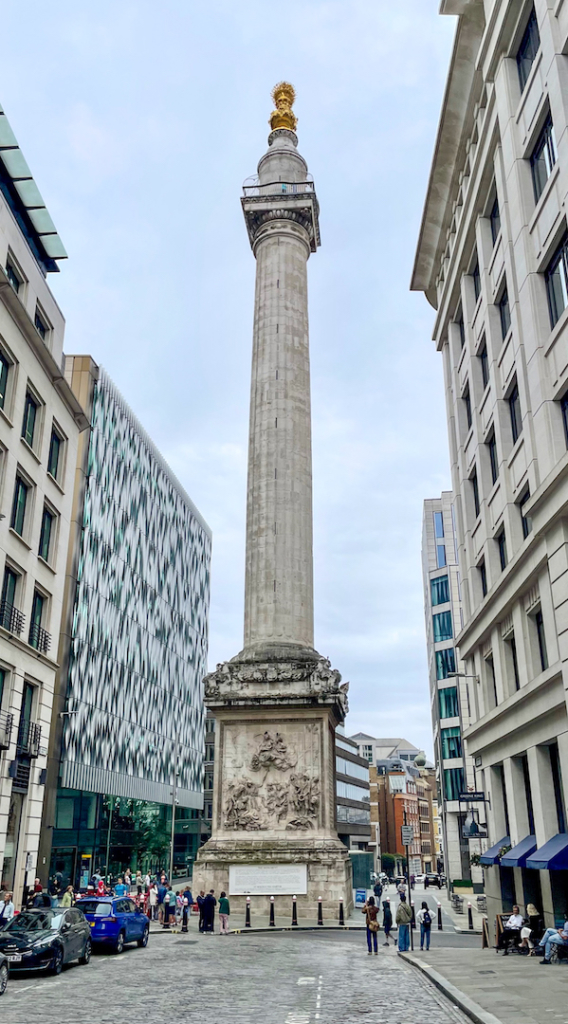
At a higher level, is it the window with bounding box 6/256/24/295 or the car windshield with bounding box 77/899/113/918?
the window with bounding box 6/256/24/295

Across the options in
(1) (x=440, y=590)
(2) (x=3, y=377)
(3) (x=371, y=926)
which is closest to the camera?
(3) (x=371, y=926)

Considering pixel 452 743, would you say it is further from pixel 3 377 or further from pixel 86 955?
pixel 86 955

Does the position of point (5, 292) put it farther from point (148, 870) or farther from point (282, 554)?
point (148, 870)

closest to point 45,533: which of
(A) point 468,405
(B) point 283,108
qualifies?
(A) point 468,405

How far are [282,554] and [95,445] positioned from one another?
3038 centimetres

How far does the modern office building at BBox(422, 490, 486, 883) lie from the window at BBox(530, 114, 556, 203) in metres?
50.6

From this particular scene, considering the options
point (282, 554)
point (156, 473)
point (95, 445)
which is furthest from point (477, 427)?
point (156, 473)

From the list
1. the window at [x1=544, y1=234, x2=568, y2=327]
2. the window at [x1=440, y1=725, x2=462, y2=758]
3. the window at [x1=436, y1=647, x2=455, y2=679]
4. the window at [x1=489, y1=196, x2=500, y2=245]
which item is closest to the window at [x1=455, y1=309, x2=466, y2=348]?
the window at [x1=489, y1=196, x2=500, y2=245]

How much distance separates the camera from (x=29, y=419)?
1358 inches

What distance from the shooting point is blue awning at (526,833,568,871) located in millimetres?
21250

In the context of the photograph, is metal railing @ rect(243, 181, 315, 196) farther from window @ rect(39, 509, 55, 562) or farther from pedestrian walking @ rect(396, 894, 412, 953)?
pedestrian walking @ rect(396, 894, 412, 953)

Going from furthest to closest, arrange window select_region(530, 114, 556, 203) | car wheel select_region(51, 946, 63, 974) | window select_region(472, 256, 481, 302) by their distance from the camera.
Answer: window select_region(472, 256, 481, 302), window select_region(530, 114, 556, 203), car wheel select_region(51, 946, 63, 974)

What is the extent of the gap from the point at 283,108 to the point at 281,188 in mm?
10893

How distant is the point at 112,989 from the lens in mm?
17750
